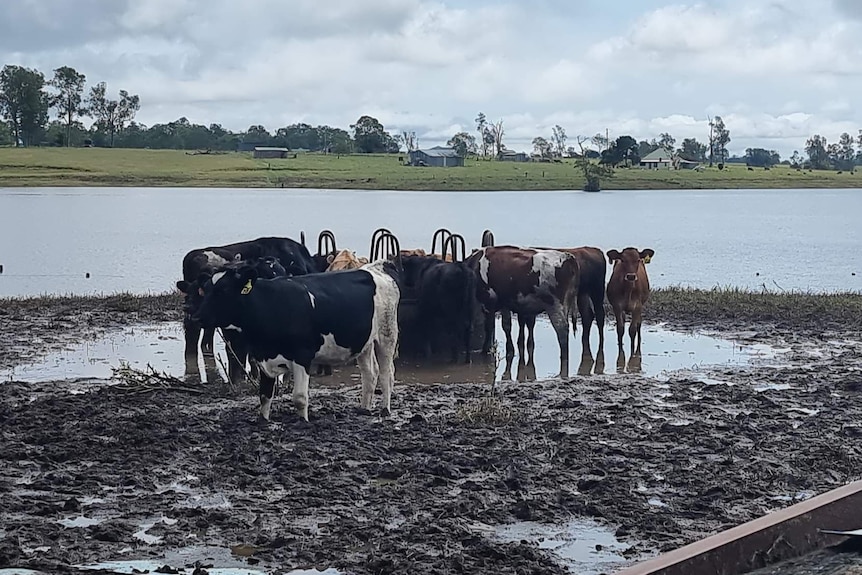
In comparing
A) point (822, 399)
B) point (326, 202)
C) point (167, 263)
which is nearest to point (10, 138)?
point (326, 202)

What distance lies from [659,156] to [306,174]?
200 feet

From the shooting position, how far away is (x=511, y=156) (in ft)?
425

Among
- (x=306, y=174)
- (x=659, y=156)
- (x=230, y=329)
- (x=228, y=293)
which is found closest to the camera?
(x=228, y=293)

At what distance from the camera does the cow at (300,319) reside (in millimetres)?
Result: 9750

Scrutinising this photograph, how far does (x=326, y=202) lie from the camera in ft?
204

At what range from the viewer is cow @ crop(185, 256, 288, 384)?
33.0 ft

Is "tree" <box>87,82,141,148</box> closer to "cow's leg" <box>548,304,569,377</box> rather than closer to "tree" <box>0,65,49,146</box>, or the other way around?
"tree" <box>0,65,49,146</box>

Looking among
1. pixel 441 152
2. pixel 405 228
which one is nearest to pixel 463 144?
pixel 441 152

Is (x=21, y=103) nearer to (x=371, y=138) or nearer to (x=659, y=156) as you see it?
(x=371, y=138)

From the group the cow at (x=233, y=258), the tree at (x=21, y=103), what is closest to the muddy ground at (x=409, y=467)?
the cow at (x=233, y=258)

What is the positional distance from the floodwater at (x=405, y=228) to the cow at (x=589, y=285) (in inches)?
447

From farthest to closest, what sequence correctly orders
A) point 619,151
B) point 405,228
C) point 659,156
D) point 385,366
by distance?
point 659,156 < point 619,151 < point 405,228 < point 385,366

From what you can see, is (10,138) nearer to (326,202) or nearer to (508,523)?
(326,202)

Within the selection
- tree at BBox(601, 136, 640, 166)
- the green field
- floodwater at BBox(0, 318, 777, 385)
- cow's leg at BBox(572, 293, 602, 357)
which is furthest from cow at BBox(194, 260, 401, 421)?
tree at BBox(601, 136, 640, 166)
